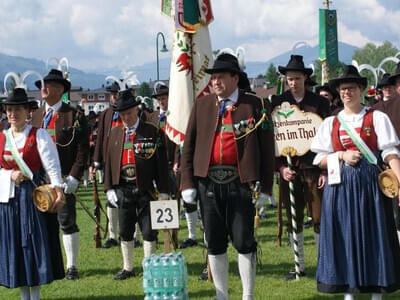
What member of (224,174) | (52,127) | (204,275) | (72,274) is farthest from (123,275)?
(224,174)

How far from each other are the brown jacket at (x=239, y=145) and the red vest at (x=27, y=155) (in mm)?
1386

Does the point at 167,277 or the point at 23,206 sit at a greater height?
the point at 23,206

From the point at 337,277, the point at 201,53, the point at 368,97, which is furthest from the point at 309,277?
the point at 368,97

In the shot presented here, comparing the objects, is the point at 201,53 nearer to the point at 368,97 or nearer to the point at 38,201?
the point at 38,201

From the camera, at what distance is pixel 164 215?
5453mm

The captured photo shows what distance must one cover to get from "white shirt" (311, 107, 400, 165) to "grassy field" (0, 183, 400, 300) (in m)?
1.70

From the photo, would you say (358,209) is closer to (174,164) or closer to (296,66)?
(296,66)

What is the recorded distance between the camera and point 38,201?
557cm

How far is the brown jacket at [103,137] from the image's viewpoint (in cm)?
755

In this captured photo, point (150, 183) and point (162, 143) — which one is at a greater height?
point (162, 143)

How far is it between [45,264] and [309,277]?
2970mm

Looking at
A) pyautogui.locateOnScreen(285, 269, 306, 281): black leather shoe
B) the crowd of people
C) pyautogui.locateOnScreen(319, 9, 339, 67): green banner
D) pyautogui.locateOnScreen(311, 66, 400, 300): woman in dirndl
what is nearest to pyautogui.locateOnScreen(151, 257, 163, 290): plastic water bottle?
the crowd of people

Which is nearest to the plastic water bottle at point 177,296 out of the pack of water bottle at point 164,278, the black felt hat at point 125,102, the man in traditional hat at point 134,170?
the pack of water bottle at point 164,278

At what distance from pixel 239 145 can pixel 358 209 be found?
1168 millimetres
